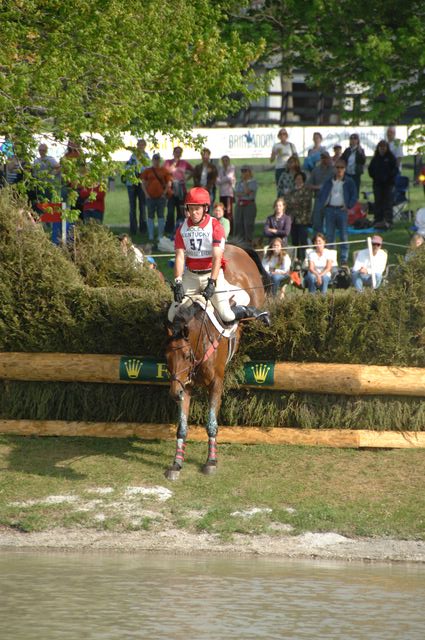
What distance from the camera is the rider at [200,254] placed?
13469 millimetres

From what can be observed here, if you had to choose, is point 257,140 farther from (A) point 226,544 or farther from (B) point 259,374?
(A) point 226,544

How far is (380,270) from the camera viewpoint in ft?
71.3

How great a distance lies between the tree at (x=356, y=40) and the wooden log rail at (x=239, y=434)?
47.8 feet

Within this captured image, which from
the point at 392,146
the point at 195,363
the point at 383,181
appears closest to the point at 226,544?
the point at 195,363

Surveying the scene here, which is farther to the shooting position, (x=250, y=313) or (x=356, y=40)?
(x=356, y=40)

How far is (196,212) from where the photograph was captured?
1352cm

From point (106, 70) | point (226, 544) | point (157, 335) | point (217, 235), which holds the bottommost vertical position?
point (226, 544)

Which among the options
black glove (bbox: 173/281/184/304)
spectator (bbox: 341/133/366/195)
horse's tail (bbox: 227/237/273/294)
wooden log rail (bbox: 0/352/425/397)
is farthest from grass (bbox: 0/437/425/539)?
spectator (bbox: 341/133/366/195)

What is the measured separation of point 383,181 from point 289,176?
3185 mm

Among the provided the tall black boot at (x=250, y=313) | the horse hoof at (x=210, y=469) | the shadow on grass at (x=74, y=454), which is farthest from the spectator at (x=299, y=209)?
the horse hoof at (x=210, y=469)

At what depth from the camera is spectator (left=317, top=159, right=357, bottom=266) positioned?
84.5 ft

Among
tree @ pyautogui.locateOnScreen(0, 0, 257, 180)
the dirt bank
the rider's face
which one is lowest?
the dirt bank

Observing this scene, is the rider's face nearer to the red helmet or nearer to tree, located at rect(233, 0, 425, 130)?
the red helmet

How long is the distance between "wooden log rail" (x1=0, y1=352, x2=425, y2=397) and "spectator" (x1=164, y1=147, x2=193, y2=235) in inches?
568
